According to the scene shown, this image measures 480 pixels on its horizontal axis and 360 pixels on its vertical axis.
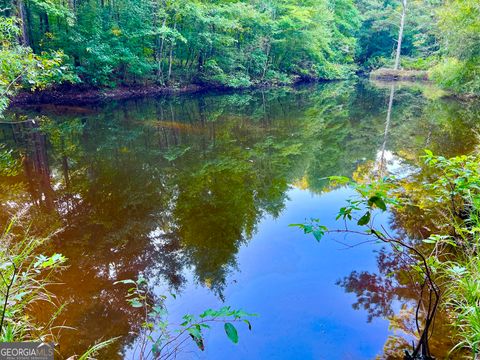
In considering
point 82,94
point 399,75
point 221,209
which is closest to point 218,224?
point 221,209

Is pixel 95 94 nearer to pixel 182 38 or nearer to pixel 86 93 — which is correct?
pixel 86 93

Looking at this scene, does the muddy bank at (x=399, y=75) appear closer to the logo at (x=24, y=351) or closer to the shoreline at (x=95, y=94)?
the shoreline at (x=95, y=94)

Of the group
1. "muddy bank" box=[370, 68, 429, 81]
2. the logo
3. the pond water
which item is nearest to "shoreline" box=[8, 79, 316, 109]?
the pond water

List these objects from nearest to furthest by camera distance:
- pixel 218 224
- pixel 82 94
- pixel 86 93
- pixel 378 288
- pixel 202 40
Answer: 1. pixel 378 288
2. pixel 218 224
3. pixel 82 94
4. pixel 86 93
5. pixel 202 40

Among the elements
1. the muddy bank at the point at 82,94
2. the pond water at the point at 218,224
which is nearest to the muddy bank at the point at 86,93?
the muddy bank at the point at 82,94

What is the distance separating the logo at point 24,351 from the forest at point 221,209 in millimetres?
26

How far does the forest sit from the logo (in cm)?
3

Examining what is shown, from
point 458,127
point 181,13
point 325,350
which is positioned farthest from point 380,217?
point 181,13

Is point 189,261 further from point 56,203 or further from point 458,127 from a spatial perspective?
point 458,127

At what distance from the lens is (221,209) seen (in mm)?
5039

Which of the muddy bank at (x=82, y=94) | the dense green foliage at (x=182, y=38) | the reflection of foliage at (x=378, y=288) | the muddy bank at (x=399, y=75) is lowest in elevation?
the reflection of foliage at (x=378, y=288)

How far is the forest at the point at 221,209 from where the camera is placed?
8.34 ft

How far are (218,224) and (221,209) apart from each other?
1.56 ft

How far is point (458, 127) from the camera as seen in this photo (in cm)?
1053
